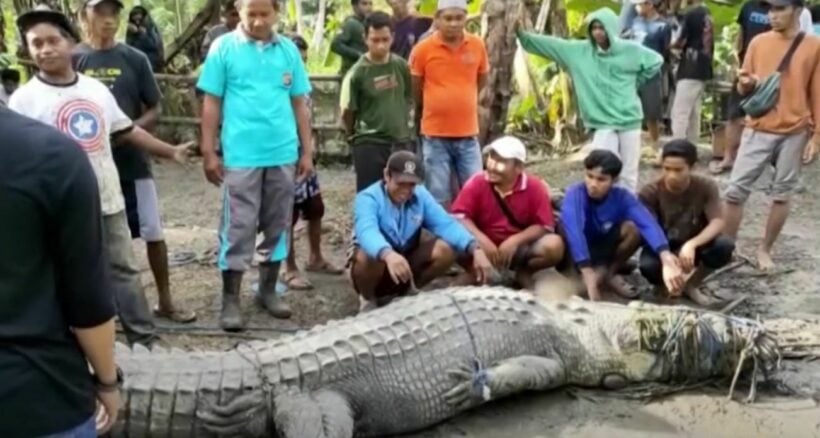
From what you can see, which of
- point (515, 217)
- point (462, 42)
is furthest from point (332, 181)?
point (515, 217)

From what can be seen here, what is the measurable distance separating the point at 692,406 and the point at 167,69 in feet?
27.1

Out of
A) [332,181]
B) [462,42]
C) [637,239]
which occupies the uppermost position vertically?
[462,42]

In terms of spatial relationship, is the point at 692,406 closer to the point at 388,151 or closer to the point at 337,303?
the point at 337,303

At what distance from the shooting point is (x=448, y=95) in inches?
250

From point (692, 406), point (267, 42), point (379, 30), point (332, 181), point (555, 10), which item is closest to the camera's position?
point (692, 406)

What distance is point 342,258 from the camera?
6.80m

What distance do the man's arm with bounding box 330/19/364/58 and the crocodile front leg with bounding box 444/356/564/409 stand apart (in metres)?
5.61

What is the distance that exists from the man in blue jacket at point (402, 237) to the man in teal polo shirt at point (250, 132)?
0.49 meters

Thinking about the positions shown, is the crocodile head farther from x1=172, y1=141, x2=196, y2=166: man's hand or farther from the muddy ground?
x1=172, y1=141, x2=196, y2=166: man's hand

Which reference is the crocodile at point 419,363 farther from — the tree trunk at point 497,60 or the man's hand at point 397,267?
the tree trunk at point 497,60

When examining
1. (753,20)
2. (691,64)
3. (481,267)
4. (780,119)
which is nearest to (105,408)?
(481,267)

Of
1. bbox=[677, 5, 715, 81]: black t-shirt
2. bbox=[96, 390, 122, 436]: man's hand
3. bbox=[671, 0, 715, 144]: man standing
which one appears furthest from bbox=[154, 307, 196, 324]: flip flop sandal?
bbox=[677, 5, 715, 81]: black t-shirt

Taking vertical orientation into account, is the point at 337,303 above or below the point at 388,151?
below

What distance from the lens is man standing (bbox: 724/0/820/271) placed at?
6223 millimetres
